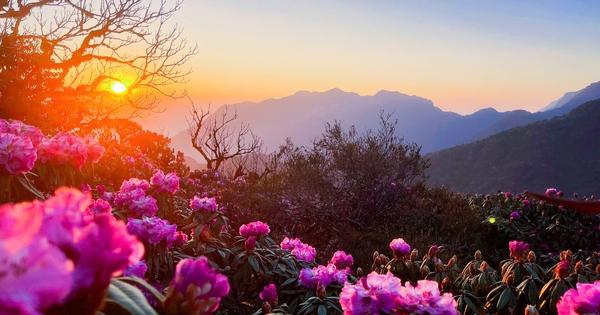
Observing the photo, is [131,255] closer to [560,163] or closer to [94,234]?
[94,234]

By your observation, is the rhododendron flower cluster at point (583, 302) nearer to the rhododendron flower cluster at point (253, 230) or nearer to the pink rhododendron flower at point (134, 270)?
the pink rhododendron flower at point (134, 270)

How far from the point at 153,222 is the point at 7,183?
0.76 m

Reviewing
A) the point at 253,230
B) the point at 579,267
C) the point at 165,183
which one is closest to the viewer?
the point at 579,267

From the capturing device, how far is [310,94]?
621 ft

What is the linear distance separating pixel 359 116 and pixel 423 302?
161m

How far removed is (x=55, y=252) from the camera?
0.44 m

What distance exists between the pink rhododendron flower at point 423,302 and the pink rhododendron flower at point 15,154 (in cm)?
196

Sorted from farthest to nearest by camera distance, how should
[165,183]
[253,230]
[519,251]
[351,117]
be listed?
[351,117]
[165,183]
[253,230]
[519,251]

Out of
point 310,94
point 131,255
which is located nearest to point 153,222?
point 131,255

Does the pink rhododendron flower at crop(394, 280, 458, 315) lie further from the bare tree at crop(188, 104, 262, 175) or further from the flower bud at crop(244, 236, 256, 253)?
the bare tree at crop(188, 104, 262, 175)

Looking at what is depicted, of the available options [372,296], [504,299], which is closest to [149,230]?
[372,296]

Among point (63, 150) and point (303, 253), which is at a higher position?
point (63, 150)

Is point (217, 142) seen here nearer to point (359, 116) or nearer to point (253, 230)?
point (253, 230)

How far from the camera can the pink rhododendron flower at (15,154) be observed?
2.02m
